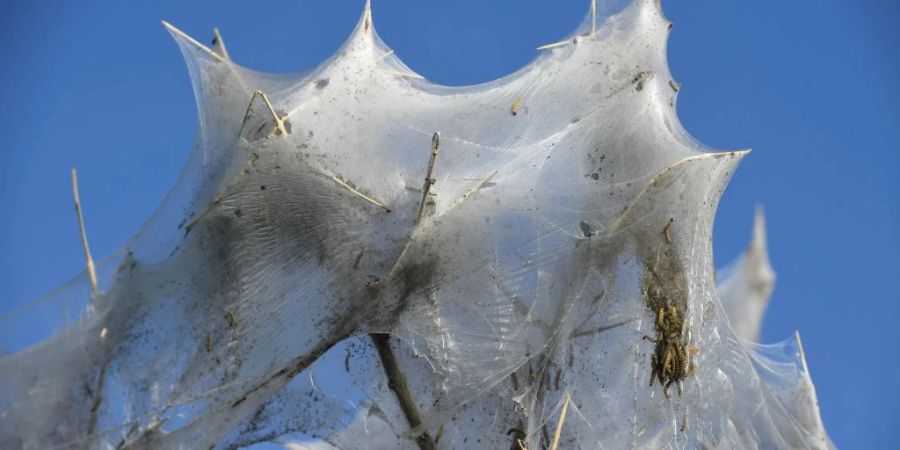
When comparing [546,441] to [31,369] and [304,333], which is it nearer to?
[304,333]

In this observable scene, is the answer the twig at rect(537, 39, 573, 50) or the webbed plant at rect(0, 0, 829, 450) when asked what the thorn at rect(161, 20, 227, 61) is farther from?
the twig at rect(537, 39, 573, 50)

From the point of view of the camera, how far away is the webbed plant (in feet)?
18.5

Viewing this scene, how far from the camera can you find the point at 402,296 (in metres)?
5.62

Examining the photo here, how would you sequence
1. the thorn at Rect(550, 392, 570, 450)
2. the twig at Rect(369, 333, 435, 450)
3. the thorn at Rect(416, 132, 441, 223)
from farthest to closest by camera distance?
the twig at Rect(369, 333, 435, 450) < the thorn at Rect(550, 392, 570, 450) < the thorn at Rect(416, 132, 441, 223)

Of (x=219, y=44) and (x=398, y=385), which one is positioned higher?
(x=219, y=44)

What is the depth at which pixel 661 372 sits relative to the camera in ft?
19.1

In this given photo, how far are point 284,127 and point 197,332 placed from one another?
124 centimetres

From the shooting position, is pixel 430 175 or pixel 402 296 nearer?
pixel 430 175

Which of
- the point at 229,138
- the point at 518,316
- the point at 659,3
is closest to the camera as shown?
the point at 518,316

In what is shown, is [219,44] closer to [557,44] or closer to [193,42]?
[193,42]

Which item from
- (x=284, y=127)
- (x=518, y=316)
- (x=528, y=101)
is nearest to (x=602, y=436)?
(x=518, y=316)

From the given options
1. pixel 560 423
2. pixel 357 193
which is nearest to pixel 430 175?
pixel 357 193

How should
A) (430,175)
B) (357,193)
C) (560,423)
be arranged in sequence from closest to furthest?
(430,175) < (560,423) < (357,193)

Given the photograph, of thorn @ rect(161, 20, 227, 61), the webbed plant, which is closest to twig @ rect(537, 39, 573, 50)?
the webbed plant
